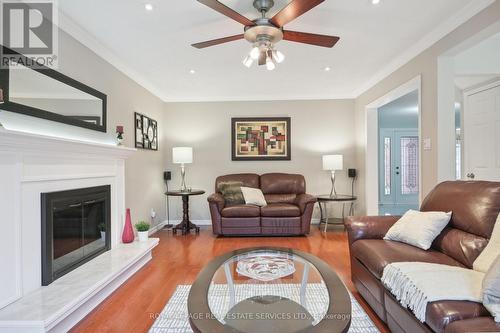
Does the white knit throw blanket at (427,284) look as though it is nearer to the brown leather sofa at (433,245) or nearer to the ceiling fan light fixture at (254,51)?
the brown leather sofa at (433,245)

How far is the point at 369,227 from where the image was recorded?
231cm

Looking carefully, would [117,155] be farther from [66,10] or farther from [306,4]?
[306,4]

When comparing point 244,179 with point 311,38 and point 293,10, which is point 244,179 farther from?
point 293,10

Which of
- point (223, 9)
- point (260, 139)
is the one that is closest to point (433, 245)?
point (223, 9)

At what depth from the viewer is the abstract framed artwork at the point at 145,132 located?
3.92 m

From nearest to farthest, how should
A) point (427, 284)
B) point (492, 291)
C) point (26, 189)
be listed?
point (492, 291), point (427, 284), point (26, 189)

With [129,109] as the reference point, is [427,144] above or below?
below

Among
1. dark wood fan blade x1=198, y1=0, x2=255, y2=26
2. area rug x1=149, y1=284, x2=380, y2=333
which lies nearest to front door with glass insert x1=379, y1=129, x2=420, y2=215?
area rug x1=149, y1=284, x2=380, y2=333

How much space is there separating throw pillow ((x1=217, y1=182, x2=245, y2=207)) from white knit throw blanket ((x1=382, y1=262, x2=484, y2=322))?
2942 mm

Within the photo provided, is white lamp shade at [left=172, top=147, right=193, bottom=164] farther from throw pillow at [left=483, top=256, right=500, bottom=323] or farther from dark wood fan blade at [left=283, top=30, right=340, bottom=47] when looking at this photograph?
throw pillow at [left=483, top=256, right=500, bottom=323]

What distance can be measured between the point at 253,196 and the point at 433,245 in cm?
266

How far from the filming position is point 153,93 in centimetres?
457

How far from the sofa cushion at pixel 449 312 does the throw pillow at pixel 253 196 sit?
3082 mm

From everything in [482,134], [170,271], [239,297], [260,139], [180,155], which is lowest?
[170,271]
